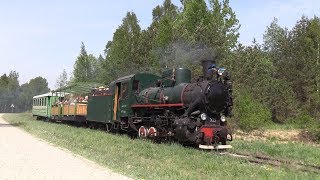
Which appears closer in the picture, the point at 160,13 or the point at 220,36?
the point at 220,36

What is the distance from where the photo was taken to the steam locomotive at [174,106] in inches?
624

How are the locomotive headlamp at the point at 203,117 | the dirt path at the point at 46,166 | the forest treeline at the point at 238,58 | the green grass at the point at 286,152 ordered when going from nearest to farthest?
the dirt path at the point at 46,166 < the green grass at the point at 286,152 < the locomotive headlamp at the point at 203,117 < the forest treeline at the point at 238,58

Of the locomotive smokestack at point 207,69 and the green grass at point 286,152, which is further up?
the locomotive smokestack at point 207,69

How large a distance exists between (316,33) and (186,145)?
117 ft

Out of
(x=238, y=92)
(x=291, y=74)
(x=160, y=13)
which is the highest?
(x=160, y=13)

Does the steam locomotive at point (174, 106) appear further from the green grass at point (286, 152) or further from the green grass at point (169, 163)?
the green grass at point (169, 163)

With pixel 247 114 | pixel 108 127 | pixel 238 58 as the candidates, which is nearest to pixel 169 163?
pixel 108 127

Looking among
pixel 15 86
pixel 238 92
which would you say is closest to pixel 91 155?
pixel 238 92

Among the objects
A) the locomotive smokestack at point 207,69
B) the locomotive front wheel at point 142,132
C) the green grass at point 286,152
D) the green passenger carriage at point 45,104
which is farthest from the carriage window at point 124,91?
the green passenger carriage at point 45,104

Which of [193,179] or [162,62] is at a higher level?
[162,62]

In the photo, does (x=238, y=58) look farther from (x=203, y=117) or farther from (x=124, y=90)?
(x=203, y=117)

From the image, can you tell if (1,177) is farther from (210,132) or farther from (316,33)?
(316,33)

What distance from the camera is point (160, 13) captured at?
6531cm

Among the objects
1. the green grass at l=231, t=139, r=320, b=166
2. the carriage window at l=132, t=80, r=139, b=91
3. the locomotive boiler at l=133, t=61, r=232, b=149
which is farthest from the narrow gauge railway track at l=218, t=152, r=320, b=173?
the carriage window at l=132, t=80, r=139, b=91
